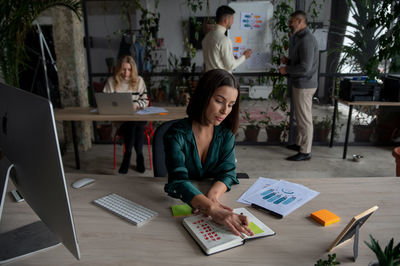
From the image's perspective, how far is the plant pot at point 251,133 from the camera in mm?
4348

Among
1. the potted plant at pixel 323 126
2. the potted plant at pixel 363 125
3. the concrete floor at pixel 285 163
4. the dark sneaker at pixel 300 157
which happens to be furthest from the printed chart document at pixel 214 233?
the potted plant at pixel 363 125

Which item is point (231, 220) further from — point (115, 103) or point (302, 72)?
point (302, 72)

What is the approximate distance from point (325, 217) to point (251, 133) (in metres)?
3.30

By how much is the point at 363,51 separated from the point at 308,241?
143 inches

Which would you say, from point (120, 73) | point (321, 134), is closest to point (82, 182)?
point (120, 73)

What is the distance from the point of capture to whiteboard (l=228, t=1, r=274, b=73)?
402cm

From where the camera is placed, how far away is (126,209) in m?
1.16

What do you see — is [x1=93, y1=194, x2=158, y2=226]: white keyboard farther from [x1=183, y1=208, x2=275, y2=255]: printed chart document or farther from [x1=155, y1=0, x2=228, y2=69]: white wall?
[x1=155, y1=0, x2=228, y2=69]: white wall

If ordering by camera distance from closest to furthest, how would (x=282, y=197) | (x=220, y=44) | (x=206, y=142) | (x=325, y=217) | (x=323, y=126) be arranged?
(x=325, y=217) < (x=282, y=197) < (x=206, y=142) < (x=220, y=44) < (x=323, y=126)

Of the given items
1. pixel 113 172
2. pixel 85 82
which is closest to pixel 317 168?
pixel 113 172

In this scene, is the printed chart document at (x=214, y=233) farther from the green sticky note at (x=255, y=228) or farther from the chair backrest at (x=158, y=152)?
the chair backrest at (x=158, y=152)

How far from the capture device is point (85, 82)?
4.20 m

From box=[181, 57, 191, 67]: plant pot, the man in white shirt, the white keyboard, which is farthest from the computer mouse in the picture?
box=[181, 57, 191, 67]: plant pot

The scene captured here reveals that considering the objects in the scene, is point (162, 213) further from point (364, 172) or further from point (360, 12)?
point (360, 12)
